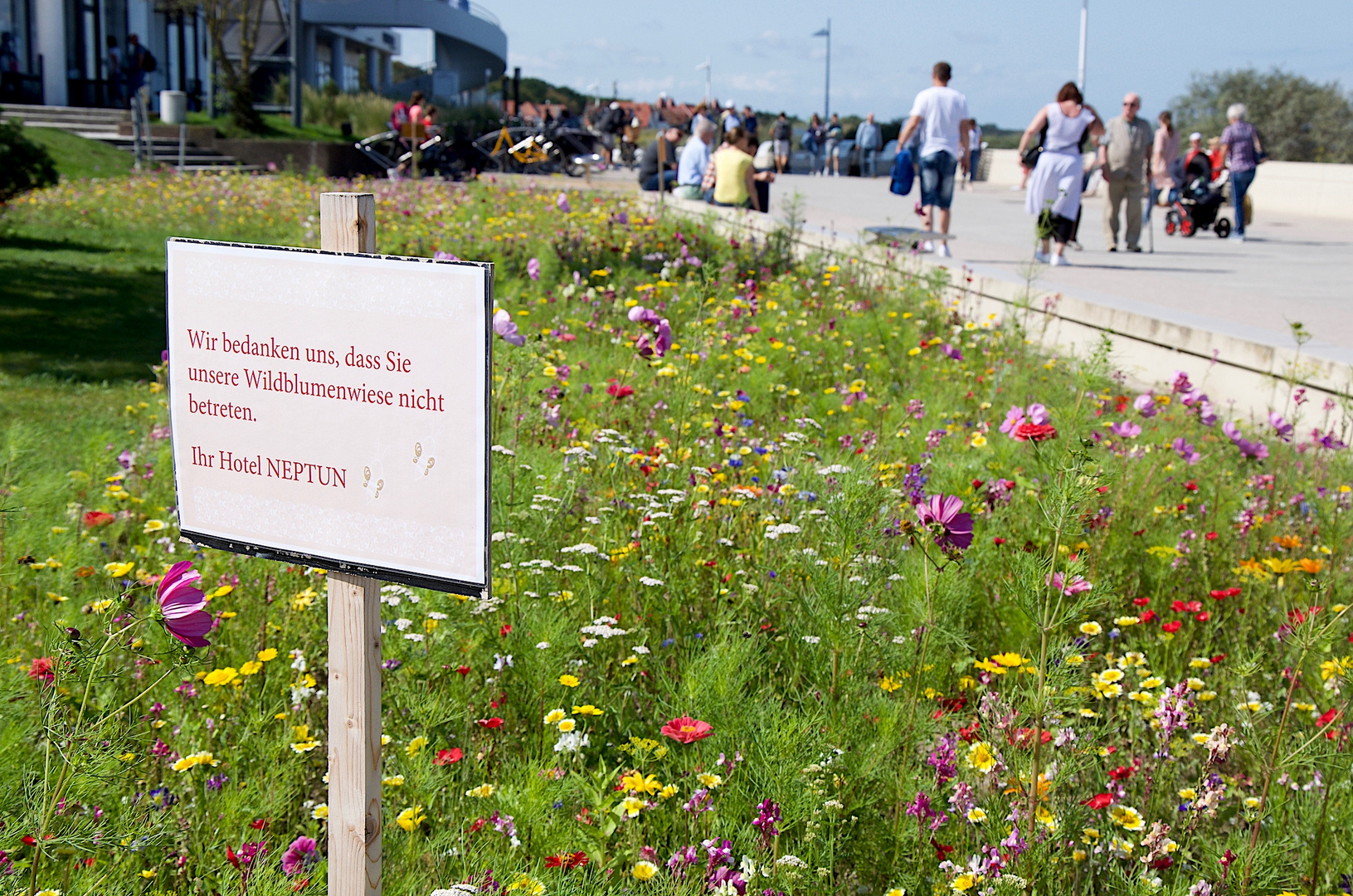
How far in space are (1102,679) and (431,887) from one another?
4.87 ft

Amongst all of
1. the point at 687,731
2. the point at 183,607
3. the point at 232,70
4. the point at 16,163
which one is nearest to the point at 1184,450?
the point at 687,731

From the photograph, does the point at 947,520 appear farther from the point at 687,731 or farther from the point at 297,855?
→ the point at 297,855

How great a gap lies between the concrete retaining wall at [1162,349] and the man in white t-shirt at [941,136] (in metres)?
2.32

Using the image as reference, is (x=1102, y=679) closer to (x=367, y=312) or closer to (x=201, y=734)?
(x=367, y=312)

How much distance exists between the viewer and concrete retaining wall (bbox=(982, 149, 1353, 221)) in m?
21.8

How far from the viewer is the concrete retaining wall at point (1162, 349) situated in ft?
17.8

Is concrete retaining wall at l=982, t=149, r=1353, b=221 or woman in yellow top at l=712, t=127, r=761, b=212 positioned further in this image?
concrete retaining wall at l=982, t=149, r=1353, b=221

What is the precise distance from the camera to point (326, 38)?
50500mm

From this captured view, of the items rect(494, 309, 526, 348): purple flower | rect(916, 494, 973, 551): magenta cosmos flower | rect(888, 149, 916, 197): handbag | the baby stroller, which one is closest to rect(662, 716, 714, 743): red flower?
rect(916, 494, 973, 551): magenta cosmos flower

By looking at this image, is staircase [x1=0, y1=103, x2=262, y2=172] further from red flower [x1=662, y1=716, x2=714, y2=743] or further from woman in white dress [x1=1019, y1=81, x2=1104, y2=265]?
red flower [x1=662, y1=716, x2=714, y2=743]

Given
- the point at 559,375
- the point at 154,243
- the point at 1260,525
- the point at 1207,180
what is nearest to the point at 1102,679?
the point at 1260,525

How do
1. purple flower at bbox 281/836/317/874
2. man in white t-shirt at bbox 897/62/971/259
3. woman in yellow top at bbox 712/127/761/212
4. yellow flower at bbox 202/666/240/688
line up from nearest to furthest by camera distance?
purple flower at bbox 281/836/317/874 → yellow flower at bbox 202/666/240/688 → man in white t-shirt at bbox 897/62/971/259 → woman in yellow top at bbox 712/127/761/212

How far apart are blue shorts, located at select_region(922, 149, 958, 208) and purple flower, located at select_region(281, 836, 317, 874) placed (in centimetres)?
956

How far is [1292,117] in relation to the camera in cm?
4491
